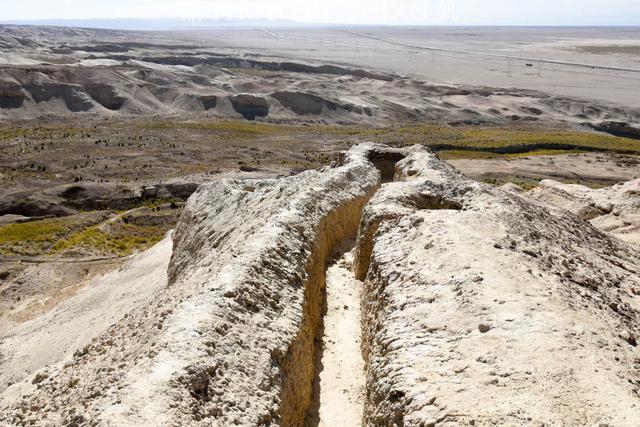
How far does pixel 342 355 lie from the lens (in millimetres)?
10891

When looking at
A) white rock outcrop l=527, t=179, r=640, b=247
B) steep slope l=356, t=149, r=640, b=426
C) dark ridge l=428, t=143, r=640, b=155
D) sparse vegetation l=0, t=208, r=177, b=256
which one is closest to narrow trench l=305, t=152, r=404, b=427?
steep slope l=356, t=149, r=640, b=426

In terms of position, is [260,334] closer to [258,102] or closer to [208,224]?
[208,224]

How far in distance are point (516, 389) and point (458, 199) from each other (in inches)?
309

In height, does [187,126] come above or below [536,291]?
below

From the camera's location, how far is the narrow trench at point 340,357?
9.28m

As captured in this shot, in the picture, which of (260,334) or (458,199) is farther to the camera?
(458,199)

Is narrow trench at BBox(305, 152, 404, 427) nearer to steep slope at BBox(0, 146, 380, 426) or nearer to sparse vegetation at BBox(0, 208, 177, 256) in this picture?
steep slope at BBox(0, 146, 380, 426)

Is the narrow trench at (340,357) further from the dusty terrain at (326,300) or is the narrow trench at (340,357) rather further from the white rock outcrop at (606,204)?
Result: the white rock outcrop at (606,204)

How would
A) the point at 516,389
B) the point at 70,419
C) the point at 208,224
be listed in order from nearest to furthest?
the point at 516,389, the point at 70,419, the point at 208,224

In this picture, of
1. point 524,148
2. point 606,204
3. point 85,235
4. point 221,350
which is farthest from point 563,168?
point 221,350

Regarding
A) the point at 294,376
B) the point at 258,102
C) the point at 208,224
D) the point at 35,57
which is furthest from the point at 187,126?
the point at 35,57

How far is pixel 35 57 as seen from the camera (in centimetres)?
11756

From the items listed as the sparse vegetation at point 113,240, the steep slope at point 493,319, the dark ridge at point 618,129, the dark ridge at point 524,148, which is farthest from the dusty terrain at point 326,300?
the dark ridge at point 618,129

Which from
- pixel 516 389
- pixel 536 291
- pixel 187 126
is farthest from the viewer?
pixel 187 126
